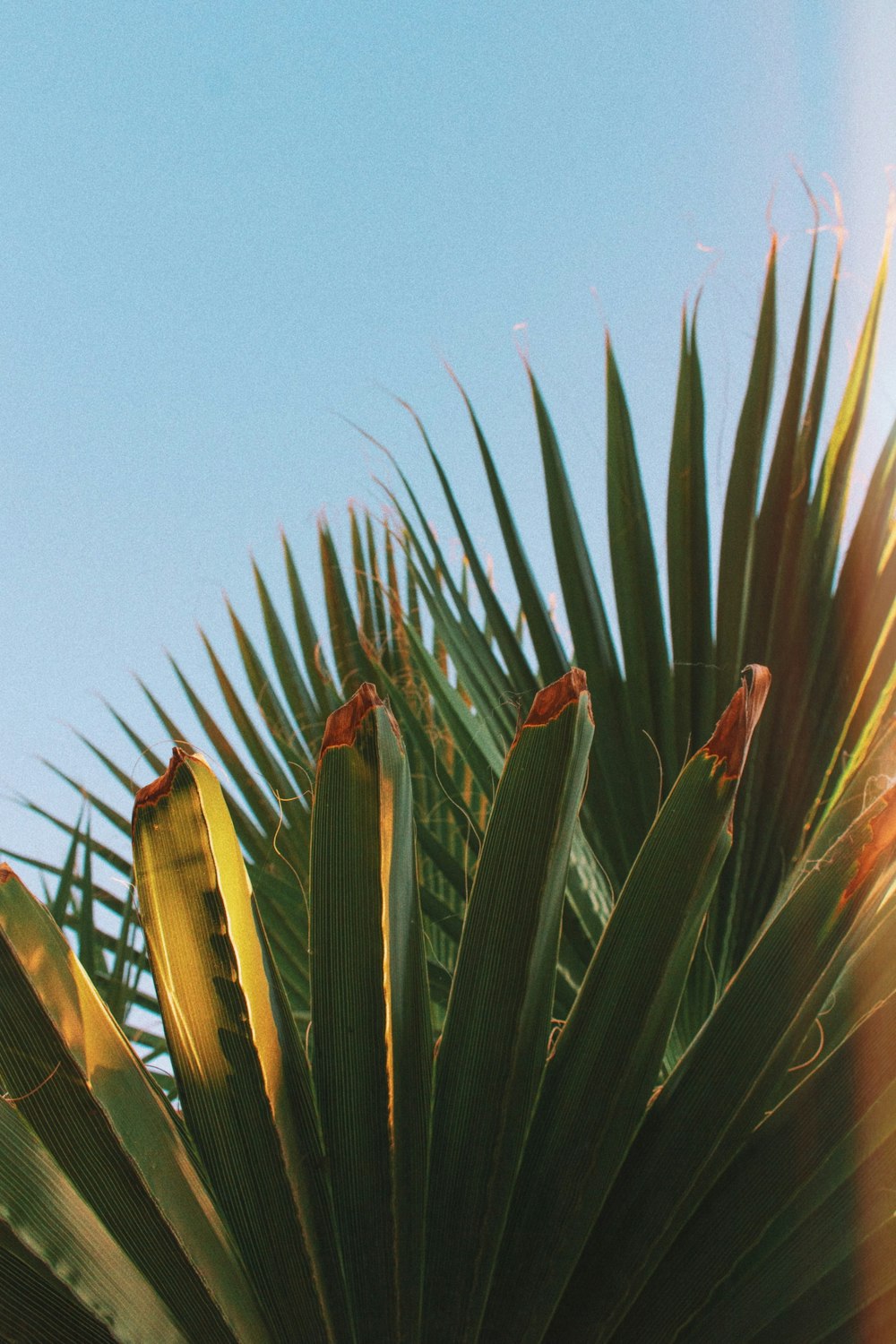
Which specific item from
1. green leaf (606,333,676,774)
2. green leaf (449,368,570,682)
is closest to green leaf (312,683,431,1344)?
green leaf (606,333,676,774)

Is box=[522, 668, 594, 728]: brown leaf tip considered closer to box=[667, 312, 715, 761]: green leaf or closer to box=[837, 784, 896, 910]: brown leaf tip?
box=[837, 784, 896, 910]: brown leaf tip

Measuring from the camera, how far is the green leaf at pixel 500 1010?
675 millimetres

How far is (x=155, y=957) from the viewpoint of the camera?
69 centimetres

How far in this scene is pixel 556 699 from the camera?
0.67m

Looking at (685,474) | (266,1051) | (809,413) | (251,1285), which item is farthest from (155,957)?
(809,413)

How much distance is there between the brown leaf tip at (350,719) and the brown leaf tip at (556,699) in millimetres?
94

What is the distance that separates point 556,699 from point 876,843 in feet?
0.77

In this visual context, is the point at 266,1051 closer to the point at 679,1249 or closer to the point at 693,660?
the point at 679,1249

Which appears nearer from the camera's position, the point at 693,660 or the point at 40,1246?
the point at 40,1246

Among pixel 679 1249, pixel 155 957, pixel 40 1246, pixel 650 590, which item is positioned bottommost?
pixel 679 1249

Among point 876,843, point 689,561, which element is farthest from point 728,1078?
point 689,561

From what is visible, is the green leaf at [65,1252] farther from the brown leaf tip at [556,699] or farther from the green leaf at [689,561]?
the green leaf at [689,561]

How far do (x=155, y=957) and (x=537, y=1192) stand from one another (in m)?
0.30

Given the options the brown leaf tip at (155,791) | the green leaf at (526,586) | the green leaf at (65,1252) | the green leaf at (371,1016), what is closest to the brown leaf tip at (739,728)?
the green leaf at (371,1016)
